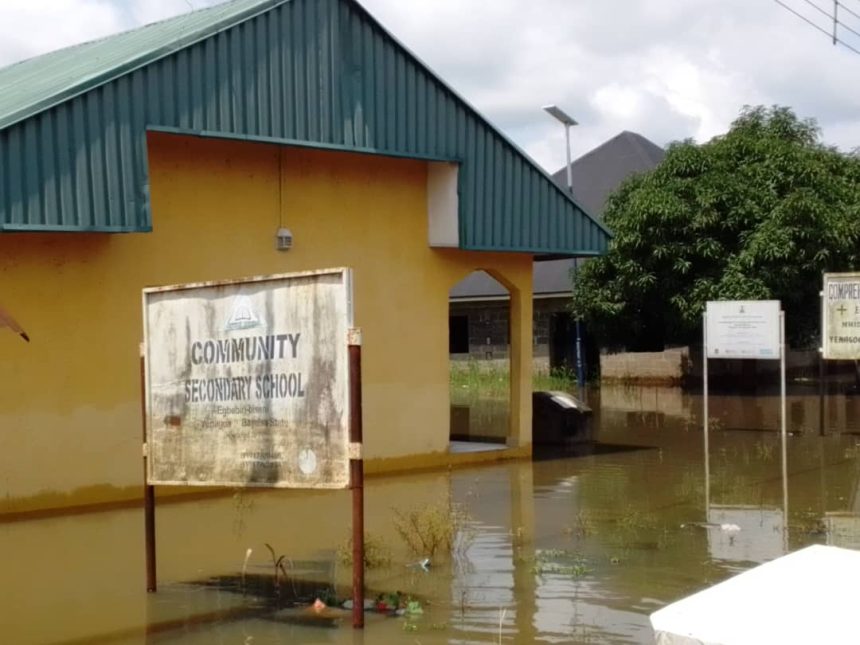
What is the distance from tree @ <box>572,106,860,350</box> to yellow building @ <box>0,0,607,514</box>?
10.1 meters

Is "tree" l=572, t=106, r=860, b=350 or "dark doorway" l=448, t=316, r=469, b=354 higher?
"tree" l=572, t=106, r=860, b=350

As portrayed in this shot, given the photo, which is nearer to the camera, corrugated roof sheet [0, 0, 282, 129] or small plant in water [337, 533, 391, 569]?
small plant in water [337, 533, 391, 569]

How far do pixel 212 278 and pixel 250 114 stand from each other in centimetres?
200

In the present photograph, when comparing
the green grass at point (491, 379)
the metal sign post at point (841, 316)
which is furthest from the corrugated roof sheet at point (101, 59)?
the green grass at point (491, 379)

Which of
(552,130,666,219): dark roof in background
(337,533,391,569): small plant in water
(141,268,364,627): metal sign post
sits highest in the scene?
(552,130,666,219): dark roof in background

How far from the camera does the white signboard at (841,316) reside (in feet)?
65.3

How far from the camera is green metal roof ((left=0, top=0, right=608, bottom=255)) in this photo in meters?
12.5

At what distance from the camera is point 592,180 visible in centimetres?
3872

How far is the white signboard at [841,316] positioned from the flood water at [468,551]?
261 cm

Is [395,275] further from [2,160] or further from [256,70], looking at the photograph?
[2,160]

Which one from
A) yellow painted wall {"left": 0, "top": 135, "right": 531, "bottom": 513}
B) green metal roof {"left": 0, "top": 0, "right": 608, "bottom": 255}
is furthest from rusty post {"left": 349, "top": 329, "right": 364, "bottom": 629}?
yellow painted wall {"left": 0, "top": 135, "right": 531, "bottom": 513}

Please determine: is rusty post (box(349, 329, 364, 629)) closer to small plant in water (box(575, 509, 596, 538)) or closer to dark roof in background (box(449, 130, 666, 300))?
small plant in water (box(575, 509, 596, 538))

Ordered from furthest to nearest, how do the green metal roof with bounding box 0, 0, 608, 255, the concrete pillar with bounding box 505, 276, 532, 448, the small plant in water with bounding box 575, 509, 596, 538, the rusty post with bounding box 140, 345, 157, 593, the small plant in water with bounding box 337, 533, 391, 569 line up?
the concrete pillar with bounding box 505, 276, 532, 448 → the green metal roof with bounding box 0, 0, 608, 255 → the small plant in water with bounding box 575, 509, 596, 538 → the small plant in water with bounding box 337, 533, 391, 569 → the rusty post with bounding box 140, 345, 157, 593

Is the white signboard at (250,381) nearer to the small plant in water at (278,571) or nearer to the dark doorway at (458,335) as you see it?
the small plant in water at (278,571)
